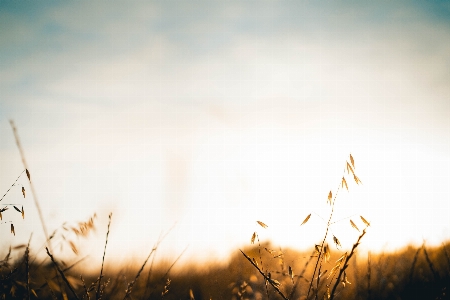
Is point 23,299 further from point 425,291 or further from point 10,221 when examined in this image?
point 425,291

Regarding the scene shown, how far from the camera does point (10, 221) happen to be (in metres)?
2.06

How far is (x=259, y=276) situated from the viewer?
364 centimetres

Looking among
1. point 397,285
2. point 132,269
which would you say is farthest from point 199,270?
point 397,285

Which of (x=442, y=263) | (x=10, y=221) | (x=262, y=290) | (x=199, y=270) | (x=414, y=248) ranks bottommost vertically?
(x=442, y=263)

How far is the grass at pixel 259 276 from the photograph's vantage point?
1.57 meters

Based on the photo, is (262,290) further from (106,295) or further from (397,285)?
(106,295)

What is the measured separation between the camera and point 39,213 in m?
Answer: 1.17

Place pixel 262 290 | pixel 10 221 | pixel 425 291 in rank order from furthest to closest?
pixel 262 290 < pixel 425 291 < pixel 10 221

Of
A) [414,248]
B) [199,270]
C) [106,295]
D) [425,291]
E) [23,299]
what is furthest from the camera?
[199,270]

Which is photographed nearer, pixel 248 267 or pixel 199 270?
pixel 248 267

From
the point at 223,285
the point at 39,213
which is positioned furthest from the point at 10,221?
the point at 223,285

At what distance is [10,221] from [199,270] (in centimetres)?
293

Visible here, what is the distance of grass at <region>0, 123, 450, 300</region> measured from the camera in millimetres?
1573

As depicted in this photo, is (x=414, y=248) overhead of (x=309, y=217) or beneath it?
beneath
